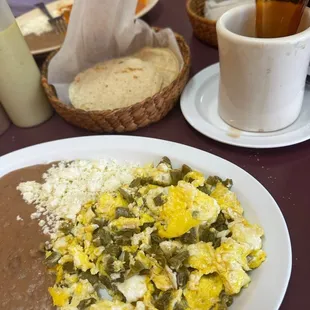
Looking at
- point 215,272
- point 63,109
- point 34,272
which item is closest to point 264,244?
point 215,272

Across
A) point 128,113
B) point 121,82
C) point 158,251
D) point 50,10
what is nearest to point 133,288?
point 158,251

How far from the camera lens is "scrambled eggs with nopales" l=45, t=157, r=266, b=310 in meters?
0.69

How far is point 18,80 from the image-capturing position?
40.3 inches

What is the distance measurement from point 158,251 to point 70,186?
285 mm

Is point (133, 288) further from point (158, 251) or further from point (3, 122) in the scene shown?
point (3, 122)

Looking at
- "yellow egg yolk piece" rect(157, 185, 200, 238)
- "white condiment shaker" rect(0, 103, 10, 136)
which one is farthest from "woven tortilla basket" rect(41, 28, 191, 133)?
"yellow egg yolk piece" rect(157, 185, 200, 238)

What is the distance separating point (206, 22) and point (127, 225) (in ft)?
2.48

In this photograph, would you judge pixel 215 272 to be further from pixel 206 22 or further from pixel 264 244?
pixel 206 22

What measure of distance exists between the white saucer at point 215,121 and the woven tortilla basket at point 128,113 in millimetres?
53

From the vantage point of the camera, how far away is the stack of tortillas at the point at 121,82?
104cm

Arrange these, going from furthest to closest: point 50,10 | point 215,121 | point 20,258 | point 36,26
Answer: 1. point 50,10
2. point 36,26
3. point 215,121
4. point 20,258

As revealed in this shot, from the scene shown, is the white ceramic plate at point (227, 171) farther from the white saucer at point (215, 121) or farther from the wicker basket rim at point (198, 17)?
the wicker basket rim at point (198, 17)

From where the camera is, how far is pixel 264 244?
2.40ft

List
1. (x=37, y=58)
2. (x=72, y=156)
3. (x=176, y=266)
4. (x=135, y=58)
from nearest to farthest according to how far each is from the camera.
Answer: (x=176, y=266) < (x=72, y=156) < (x=135, y=58) < (x=37, y=58)
